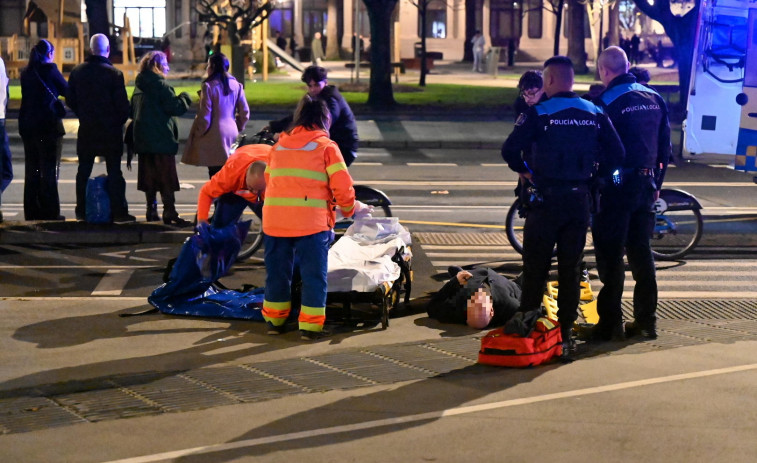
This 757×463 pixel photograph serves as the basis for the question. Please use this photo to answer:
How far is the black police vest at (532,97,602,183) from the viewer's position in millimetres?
7352

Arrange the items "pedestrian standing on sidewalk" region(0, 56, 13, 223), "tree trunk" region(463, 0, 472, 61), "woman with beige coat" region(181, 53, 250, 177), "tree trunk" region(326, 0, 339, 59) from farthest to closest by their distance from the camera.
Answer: "tree trunk" region(463, 0, 472, 61), "tree trunk" region(326, 0, 339, 59), "pedestrian standing on sidewalk" region(0, 56, 13, 223), "woman with beige coat" region(181, 53, 250, 177)

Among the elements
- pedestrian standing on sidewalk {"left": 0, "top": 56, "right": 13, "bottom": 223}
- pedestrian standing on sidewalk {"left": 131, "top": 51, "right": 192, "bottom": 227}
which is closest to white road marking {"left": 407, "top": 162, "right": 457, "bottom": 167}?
pedestrian standing on sidewalk {"left": 131, "top": 51, "right": 192, "bottom": 227}

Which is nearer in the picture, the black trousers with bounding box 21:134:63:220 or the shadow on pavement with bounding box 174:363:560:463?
the shadow on pavement with bounding box 174:363:560:463

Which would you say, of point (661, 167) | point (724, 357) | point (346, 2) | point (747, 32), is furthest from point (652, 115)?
point (346, 2)

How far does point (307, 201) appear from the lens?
25.6 ft

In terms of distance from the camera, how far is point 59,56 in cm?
3578

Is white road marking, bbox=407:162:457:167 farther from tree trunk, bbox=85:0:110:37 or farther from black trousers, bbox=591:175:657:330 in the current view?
tree trunk, bbox=85:0:110:37

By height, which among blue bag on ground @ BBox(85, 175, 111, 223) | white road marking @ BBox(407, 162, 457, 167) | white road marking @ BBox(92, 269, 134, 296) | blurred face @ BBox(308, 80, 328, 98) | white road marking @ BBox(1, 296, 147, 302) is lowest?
white road marking @ BBox(407, 162, 457, 167)

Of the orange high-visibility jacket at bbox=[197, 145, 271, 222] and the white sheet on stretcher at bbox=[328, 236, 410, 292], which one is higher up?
the orange high-visibility jacket at bbox=[197, 145, 271, 222]

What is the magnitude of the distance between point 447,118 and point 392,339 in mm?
20336

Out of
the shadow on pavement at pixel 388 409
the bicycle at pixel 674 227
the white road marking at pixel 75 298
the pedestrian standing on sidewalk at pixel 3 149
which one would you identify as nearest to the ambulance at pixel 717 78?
the bicycle at pixel 674 227

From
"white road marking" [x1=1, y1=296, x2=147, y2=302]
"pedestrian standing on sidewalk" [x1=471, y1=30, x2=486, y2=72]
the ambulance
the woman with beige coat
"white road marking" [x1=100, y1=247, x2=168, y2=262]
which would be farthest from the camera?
"pedestrian standing on sidewalk" [x1=471, y1=30, x2=486, y2=72]

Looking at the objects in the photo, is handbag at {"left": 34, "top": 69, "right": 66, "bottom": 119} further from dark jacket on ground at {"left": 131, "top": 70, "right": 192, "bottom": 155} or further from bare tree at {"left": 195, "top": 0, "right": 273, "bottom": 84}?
bare tree at {"left": 195, "top": 0, "right": 273, "bottom": 84}

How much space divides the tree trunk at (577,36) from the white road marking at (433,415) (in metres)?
47.3
